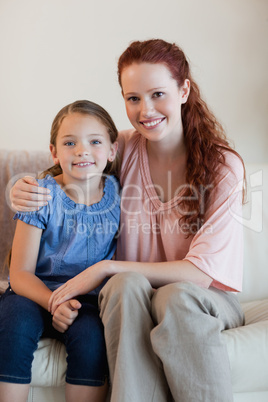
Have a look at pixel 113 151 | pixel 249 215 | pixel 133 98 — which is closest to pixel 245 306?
pixel 249 215

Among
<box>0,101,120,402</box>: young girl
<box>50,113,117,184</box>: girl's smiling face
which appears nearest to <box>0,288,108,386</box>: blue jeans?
<box>0,101,120,402</box>: young girl

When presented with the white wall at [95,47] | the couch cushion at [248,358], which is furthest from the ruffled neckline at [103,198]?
the white wall at [95,47]

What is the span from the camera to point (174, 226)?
155 cm

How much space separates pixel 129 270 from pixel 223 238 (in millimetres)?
285

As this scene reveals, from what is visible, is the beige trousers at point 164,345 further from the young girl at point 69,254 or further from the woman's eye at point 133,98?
the woman's eye at point 133,98

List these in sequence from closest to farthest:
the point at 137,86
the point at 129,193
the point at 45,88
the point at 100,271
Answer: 1. the point at 100,271
2. the point at 137,86
3. the point at 129,193
4. the point at 45,88

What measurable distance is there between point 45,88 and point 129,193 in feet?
4.28

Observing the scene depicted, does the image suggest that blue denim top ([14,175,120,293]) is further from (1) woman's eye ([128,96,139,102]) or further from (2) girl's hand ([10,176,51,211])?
(1) woman's eye ([128,96,139,102])

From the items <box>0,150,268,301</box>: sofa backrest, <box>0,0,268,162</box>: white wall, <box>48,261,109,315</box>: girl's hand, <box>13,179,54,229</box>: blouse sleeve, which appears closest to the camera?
<box>48,261,109,315</box>: girl's hand

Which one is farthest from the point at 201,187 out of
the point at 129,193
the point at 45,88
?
the point at 45,88

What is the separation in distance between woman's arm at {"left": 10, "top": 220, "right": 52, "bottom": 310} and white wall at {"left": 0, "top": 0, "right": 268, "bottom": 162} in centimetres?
134

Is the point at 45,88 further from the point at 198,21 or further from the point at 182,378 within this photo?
the point at 182,378

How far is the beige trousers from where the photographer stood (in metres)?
1.12

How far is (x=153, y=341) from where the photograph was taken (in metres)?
1.15
